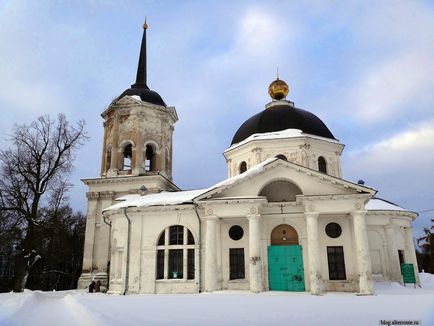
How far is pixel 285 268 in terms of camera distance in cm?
1984

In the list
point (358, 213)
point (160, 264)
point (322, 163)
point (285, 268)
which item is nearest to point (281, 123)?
point (322, 163)

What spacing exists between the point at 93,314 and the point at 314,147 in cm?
1923

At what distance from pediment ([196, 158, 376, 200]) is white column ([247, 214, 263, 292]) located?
4.75 ft

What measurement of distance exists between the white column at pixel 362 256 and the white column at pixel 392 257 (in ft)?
19.5

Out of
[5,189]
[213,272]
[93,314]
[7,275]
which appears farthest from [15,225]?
[7,275]

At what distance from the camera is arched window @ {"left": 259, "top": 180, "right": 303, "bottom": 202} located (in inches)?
830

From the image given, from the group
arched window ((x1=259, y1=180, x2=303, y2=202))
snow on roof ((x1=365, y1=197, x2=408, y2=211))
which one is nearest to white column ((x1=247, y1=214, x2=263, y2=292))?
arched window ((x1=259, y1=180, x2=303, y2=202))

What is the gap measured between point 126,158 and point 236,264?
1493cm

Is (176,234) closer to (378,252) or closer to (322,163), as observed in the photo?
(322,163)

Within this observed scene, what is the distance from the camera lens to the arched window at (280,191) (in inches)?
830

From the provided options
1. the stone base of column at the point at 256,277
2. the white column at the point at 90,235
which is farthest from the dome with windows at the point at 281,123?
the white column at the point at 90,235

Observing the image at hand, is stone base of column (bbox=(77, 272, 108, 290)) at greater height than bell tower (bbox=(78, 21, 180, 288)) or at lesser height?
lesser

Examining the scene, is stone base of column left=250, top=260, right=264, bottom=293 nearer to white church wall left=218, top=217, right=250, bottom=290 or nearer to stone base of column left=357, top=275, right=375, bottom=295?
white church wall left=218, top=217, right=250, bottom=290

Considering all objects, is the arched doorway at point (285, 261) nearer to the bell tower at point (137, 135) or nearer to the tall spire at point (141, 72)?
the bell tower at point (137, 135)
